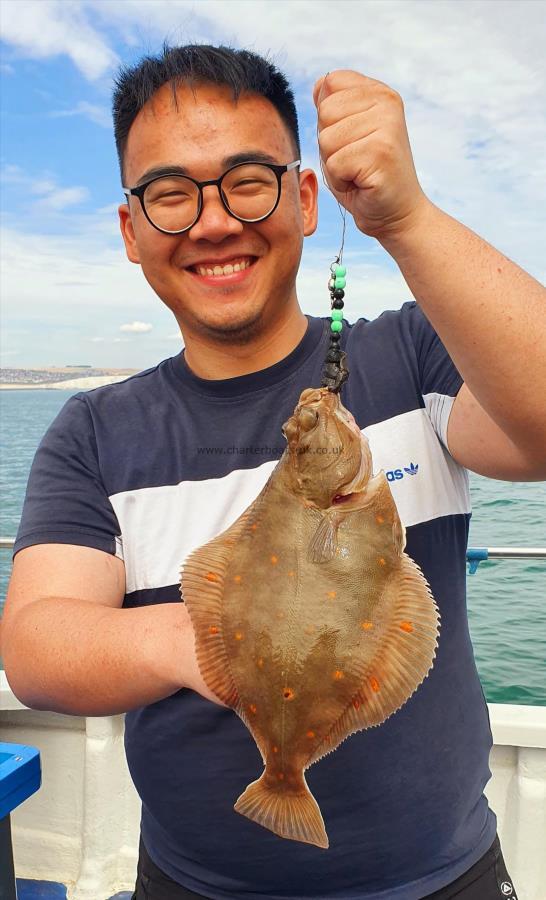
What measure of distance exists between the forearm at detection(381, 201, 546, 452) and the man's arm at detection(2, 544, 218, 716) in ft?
2.91

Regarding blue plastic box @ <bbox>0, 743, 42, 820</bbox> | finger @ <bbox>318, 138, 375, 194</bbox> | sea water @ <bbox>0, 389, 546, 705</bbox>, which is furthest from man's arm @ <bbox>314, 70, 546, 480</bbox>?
sea water @ <bbox>0, 389, 546, 705</bbox>

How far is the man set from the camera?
1.94 meters

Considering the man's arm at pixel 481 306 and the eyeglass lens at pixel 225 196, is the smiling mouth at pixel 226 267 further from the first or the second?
the man's arm at pixel 481 306

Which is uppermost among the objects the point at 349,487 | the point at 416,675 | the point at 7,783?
the point at 349,487

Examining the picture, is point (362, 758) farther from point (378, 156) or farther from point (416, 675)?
point (378, 156)

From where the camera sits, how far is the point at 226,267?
6.84 ft

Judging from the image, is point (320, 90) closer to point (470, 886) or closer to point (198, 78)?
point (198, 78)

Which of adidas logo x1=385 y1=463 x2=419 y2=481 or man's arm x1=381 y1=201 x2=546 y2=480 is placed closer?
man's arm x1=381 y1=201 x2=546 y2=480

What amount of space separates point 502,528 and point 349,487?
14654 mm

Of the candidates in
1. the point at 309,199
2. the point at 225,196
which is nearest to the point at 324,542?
the point at 225,196

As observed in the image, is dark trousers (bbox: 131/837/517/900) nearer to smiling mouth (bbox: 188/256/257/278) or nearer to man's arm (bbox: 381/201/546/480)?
man's arm (bbox: 381/201/546/480)

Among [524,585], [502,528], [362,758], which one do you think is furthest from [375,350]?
[502,528]

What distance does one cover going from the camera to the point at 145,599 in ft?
7.19

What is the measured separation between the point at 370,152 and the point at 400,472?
96cm
